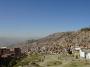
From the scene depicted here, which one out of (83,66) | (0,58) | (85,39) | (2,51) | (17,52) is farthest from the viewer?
(85,39)

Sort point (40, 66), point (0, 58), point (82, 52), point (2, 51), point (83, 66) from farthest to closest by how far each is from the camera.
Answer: point (2, 51) < point (0, 58) < point (82, 52) < point (40, 66) < point (83, 66)

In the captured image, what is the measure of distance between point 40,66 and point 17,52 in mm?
44429

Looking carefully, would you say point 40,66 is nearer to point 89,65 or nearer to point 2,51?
point 89,65

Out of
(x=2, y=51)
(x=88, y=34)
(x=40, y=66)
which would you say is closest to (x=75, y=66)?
(x=40, y=66)

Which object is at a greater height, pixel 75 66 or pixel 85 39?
pixel 85 39

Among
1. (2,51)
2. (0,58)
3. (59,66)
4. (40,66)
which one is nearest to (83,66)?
Answer: (59,66)

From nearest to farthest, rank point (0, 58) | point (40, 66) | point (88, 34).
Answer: point (40, 66)
point (0, 58)
point (88, 34)

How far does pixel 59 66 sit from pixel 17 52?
1829 inches

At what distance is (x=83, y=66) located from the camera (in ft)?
140

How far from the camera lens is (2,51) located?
80.1 metres

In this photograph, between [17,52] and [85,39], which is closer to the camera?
[17,52]

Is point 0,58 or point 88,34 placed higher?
point 88,34

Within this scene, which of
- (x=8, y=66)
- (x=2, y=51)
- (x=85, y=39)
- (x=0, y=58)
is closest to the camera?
(x=8, y=66)

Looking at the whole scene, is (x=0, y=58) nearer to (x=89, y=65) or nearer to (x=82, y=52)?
(x=82, y=52)
